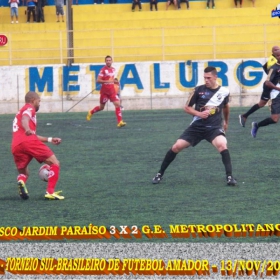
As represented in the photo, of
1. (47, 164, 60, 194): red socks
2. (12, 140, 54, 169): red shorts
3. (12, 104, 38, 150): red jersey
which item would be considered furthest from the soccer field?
(12, 104, 38, 150): red jersey

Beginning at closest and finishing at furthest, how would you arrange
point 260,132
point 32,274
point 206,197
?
point 32,274
point 206,197
point 260,132

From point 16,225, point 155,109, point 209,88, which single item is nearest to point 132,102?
point 155,109

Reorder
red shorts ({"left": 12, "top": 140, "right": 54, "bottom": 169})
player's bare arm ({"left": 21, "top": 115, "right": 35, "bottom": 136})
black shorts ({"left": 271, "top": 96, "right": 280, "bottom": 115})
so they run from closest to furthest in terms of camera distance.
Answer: player's bare arm ({"left": 21, "top": 115, "right": 35, "bottom": 136}), red shorts ({"left": 12, "top": 140, "right": 54, "bottom": 169}), black shorts ({"left": 271, "top": 96, "right": 280, "bottom": 115})

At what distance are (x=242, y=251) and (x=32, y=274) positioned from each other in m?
2.04

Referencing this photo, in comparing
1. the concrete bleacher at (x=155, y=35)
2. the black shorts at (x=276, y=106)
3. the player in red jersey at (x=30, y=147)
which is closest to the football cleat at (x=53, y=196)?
the player in red jersey at (x=30, y=147)

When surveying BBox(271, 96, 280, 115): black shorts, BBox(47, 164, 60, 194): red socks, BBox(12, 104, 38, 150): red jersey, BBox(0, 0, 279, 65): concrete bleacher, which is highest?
BBox(0, 0, 279, 65): concrete bleacher

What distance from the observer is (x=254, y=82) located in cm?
3278

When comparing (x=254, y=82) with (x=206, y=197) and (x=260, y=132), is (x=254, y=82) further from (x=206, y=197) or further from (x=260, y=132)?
(x=206, y=197)

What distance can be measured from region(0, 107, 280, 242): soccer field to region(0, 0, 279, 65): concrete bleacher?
1165 centimetres

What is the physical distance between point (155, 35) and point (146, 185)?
2168cm

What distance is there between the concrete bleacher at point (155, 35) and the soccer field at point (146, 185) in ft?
38.2

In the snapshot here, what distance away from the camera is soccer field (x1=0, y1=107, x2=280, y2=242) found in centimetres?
1116

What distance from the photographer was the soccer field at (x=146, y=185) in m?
11.2

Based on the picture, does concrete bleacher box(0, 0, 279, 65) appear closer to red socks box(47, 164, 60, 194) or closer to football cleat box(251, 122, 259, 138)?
football cleat box(251, 122, 259, 138)
